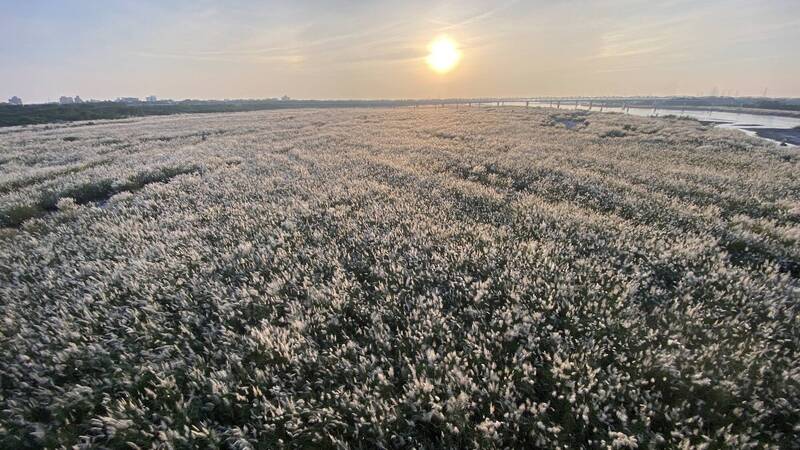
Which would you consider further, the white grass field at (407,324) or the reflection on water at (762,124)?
the reflection on water at (762,124)

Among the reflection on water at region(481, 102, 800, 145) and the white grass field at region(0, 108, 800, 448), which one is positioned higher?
the reflection on water at region(481, 102, 800, 145)

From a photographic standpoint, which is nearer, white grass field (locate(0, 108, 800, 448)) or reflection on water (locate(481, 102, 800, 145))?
white grass field (locate(0, 108, 800, 448))

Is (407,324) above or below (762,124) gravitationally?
below

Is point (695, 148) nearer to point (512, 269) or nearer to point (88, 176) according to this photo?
point (512, 269)

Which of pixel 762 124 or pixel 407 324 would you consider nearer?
pixel 407 324

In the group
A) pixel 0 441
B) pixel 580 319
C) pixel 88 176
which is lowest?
pixel 0 441

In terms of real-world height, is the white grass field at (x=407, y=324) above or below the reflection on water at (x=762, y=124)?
below

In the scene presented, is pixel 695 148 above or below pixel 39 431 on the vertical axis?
Result: above

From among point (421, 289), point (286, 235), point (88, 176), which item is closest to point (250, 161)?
point (88, 176)
